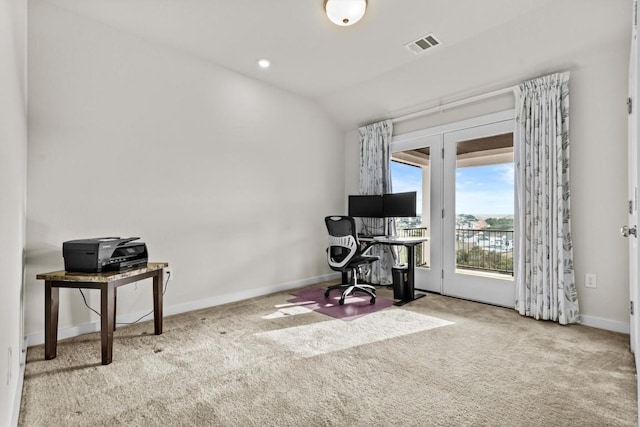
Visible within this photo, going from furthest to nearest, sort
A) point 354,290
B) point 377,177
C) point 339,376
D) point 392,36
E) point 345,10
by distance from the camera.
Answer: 1. point 377,177
2. point 354,290
3. point 392,36
4. point 345,10
5. point 339,376

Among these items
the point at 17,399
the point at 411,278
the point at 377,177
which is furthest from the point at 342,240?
the point at 17,399

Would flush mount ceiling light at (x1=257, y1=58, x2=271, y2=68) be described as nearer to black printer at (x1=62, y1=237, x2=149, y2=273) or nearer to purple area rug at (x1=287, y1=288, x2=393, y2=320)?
black printer at (x1=62, y1=237, x2=149, y2=273)

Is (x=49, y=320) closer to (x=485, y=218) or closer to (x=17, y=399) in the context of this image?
(x=17, y=399)

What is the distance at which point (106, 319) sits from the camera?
2.12 m

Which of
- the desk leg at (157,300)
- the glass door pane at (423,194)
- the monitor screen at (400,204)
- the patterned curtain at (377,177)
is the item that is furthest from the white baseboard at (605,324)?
the desk leg at (157,300)

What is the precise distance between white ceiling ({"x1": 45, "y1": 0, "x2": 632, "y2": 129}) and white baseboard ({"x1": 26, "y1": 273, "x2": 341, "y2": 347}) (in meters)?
2.66

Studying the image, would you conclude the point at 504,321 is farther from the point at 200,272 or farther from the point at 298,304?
the point at 200,272

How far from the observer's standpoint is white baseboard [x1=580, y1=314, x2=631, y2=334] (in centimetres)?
272

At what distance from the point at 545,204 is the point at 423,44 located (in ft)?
6.50

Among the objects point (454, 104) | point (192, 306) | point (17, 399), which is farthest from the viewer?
point (454, 104)

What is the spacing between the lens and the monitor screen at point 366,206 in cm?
438

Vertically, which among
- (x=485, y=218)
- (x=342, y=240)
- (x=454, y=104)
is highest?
(x=454, y=104)

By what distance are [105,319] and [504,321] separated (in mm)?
3342

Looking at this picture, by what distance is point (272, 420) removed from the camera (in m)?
1.57
